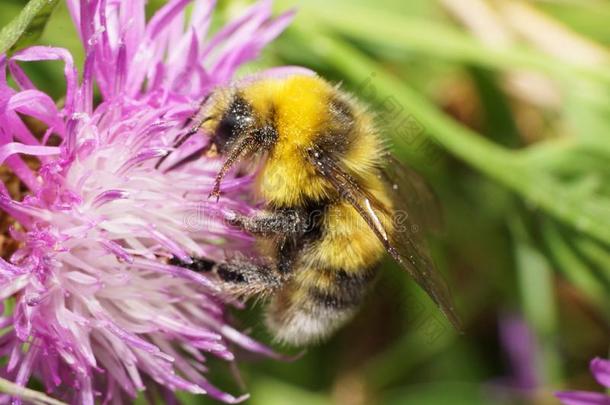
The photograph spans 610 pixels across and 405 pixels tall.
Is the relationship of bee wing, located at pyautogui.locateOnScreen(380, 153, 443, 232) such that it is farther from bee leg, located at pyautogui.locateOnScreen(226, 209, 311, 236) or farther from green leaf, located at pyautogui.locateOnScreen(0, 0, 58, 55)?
green leaf, located at pyautogui.locateOnScreen(0, 0, 58, 55)

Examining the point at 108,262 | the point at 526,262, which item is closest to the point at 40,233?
the point at 108,262

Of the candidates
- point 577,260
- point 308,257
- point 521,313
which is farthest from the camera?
point 521,313

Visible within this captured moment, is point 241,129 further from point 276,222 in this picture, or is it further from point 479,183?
point 479,183

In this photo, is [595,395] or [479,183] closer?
[595,395]

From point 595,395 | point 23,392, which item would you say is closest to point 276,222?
point 23,392

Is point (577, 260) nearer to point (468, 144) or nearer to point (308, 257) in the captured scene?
point (468, 144)

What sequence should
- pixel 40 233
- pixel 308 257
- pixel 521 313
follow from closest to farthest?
pixel 40 233
pixel 308 257
pixel 521 313

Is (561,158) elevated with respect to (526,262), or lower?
elevated
